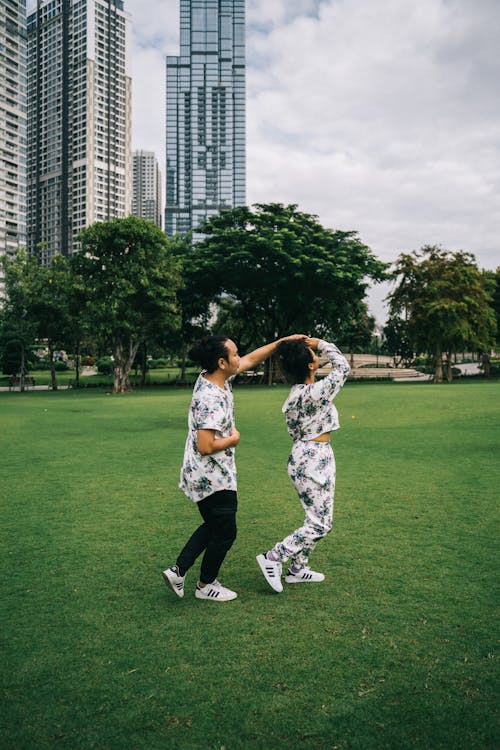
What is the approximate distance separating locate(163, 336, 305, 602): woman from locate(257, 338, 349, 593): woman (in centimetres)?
43

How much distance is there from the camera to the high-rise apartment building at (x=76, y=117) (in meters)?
134

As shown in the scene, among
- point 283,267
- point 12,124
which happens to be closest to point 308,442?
point 283,267

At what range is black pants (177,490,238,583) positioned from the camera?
13.1ft

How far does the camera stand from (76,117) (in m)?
135

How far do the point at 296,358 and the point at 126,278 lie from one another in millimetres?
28881

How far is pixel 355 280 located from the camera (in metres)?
37.7

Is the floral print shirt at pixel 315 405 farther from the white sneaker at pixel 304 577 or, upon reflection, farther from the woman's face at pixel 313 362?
the white sneaker at pixel 304 577

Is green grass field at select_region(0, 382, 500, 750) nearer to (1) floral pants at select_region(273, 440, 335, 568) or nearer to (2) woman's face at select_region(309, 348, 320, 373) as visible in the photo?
(1) floral pants at select_region(273, 440, 335, 568)

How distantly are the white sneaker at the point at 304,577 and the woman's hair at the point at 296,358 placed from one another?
150cm

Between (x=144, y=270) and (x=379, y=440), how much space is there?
21953 millimetres

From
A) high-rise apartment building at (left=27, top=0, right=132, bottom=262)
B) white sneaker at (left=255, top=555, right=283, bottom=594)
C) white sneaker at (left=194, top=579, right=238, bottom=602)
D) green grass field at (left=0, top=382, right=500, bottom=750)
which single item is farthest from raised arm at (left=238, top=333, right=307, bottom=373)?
high-rise apartment building at (left=27, top=0, right=132, bottom=262)

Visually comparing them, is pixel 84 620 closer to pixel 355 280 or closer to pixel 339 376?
pixel 339 376

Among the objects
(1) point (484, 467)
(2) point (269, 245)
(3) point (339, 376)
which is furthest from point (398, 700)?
(2) point (269, 245)

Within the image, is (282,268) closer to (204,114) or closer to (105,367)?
(105,367)
